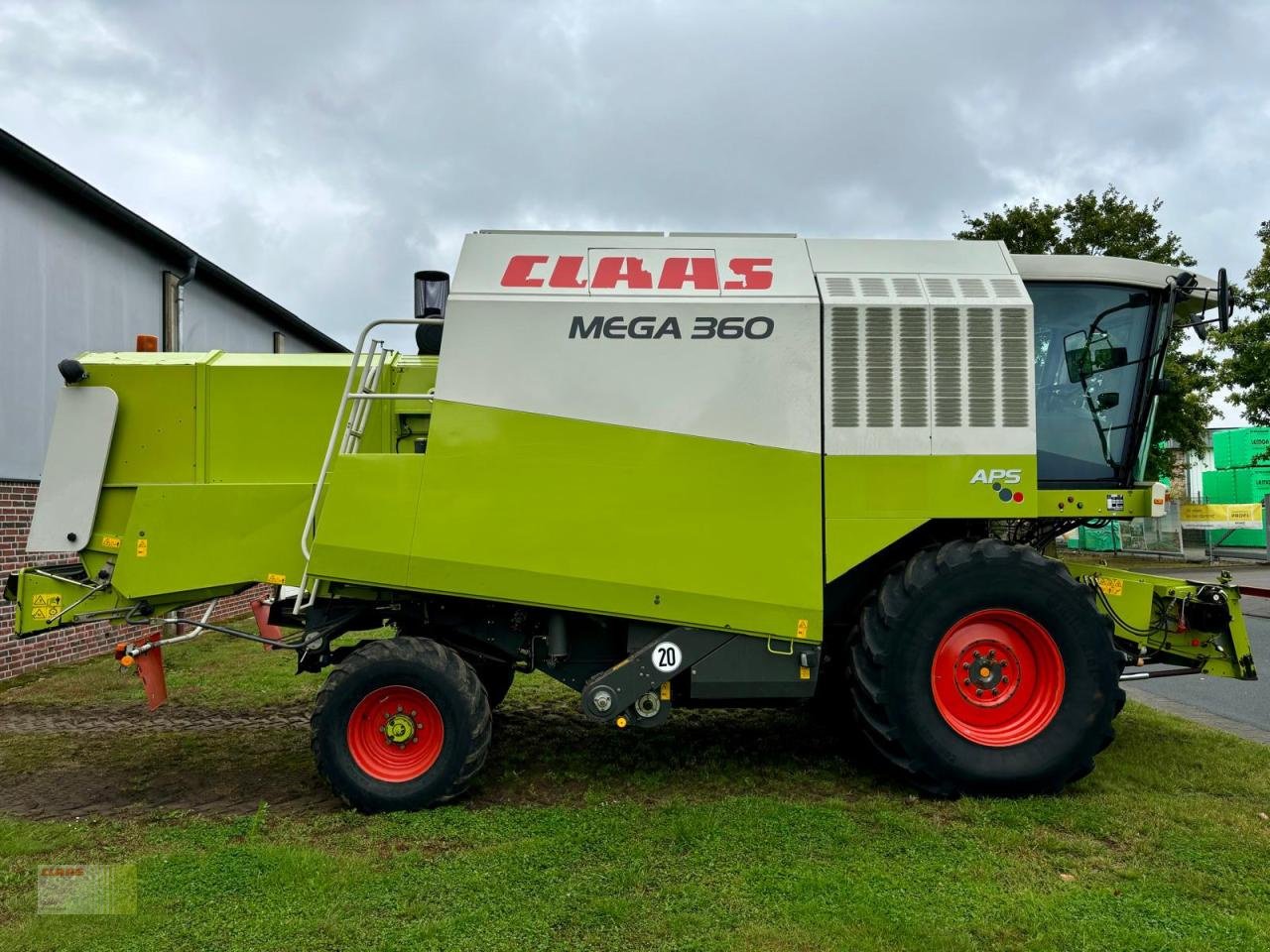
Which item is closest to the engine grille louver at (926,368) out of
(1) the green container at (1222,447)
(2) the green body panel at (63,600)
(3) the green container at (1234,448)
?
(2) the green body panel at (63,600)

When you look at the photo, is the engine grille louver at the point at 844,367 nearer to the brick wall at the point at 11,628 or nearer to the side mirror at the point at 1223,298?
the side mirror at the point at 1223,298

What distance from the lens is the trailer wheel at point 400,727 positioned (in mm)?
4652

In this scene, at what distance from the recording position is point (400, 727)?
4730mm

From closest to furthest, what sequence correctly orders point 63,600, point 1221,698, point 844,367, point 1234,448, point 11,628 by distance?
1. point 844,367
2. point 63,600
3. point 1221,698
4. point 11,628
5. point 1234,448

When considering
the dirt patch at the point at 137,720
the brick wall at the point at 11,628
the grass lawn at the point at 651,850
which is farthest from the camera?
the brick wall at the point at 11,628

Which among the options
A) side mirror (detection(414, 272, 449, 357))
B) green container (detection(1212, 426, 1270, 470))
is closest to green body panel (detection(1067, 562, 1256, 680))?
side mirror (detection(414, 272, 449, 357))

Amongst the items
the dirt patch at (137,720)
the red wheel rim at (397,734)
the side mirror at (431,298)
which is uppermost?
the side mirror at (431,298)

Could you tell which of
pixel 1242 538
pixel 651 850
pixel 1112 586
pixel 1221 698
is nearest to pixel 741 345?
pixel 651 850

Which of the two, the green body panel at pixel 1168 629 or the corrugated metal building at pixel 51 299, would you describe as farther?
the corrugated metal building at pixel 51 299

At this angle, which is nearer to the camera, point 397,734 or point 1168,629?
point 397,734

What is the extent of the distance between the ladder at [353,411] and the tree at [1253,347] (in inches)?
740

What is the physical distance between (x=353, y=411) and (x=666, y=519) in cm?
189

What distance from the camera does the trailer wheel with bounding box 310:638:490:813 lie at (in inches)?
183

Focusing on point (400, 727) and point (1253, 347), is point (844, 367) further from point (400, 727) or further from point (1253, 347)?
point (1253, 347)
